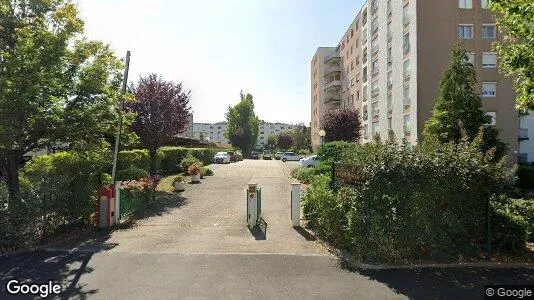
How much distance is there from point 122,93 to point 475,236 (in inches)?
414

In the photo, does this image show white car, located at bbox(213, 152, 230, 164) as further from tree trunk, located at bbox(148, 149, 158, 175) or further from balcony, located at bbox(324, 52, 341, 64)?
balcony, located at bbox(324, 52, 341, 64)

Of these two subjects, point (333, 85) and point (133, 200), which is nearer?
point (133, 200)

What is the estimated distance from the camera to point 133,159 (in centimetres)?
2056

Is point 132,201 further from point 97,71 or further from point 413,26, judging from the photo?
point 413,26

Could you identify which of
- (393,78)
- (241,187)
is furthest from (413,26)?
(241,187)

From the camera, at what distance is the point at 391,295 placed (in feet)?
20.9

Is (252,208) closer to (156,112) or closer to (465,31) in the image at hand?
(156,112)

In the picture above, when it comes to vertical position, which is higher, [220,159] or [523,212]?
[220,159]

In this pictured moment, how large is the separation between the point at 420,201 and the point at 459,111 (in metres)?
15.6

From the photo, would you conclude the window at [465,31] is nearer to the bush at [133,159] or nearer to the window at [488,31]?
the window at [488,31]

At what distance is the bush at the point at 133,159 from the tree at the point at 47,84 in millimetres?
7408

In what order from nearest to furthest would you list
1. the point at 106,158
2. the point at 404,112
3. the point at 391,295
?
the point at 391,295, the point at 106,158, the point at 404,112

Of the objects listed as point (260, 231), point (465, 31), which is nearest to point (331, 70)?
point (465, 31)

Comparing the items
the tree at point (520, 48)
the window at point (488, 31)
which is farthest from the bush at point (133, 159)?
the window at point (488, 31)
